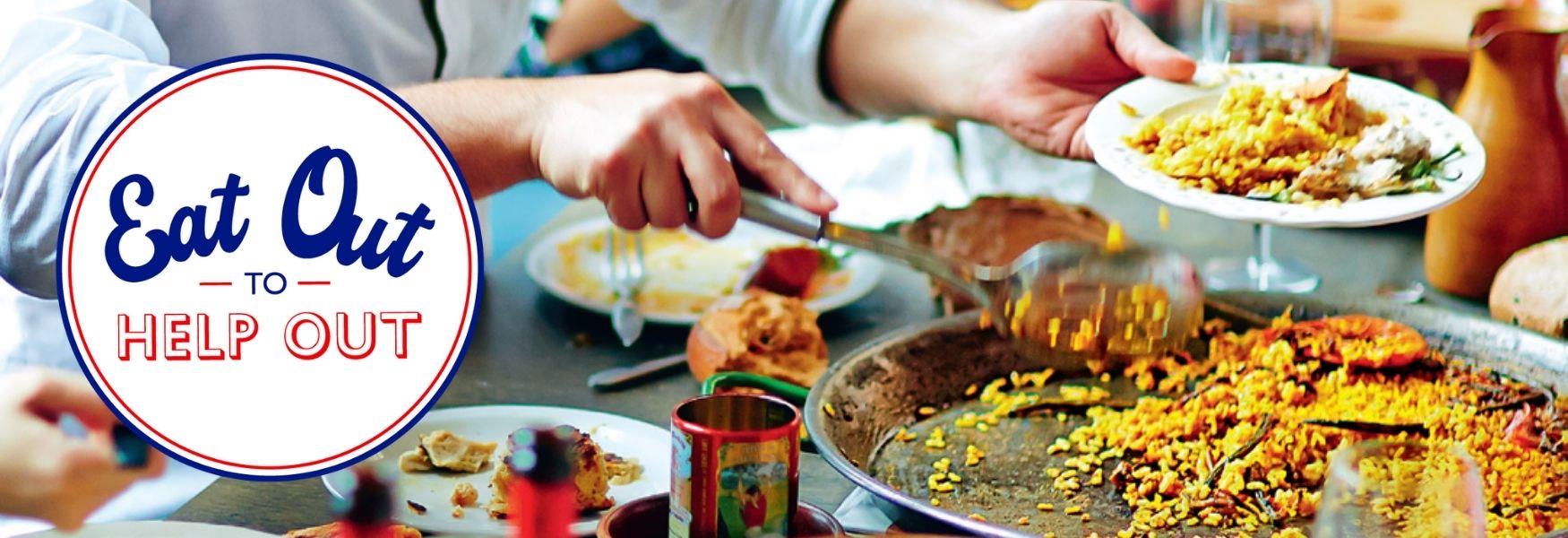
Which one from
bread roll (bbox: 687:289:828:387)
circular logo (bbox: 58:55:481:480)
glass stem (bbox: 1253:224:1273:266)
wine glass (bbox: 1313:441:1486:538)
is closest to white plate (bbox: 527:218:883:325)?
bread roll (bbox: 687:289:828:387)

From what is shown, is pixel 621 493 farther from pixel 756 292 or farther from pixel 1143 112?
pixel 1143 112

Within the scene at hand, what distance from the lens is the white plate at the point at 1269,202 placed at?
131cm

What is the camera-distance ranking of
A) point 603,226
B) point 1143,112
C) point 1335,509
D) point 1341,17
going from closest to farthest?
point 1335,509 < point 1143,112 < point 603,226 < point 1341,17

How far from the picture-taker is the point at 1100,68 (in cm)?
176

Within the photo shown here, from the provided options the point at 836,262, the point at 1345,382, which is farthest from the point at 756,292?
the point at 1345,382

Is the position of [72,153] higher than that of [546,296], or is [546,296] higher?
[72,153]

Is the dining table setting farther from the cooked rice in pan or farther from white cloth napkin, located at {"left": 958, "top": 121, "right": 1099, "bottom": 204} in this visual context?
white cloth napkin, located at {"left": 958, "top": 121, "right": 1099, "bottom": 204}

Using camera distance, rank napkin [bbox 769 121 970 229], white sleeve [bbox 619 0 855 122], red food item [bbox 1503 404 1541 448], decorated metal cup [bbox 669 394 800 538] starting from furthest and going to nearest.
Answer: napkin [bbox 769 121 970 229] → white sleeve [bbox 619 0 855 122] → red food item [bbox 1503 404 1541 448] → decorated metal cup [bbox 669 394 800 538]

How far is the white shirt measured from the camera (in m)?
1.26

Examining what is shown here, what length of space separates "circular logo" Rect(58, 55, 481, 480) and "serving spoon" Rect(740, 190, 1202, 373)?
53cm

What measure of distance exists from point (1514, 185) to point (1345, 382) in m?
0.49

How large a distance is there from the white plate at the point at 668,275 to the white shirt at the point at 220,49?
204mm

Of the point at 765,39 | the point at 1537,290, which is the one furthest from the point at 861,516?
the point at 765,39

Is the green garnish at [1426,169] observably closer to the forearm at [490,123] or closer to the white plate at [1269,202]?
Answer: the white plate at [1269,202]
